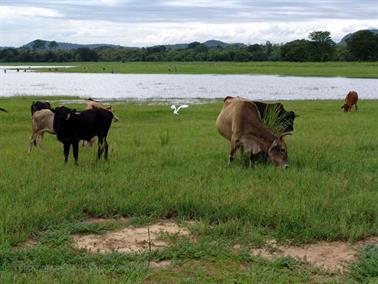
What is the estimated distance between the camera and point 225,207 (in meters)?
7.29

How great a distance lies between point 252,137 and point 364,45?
287 ft

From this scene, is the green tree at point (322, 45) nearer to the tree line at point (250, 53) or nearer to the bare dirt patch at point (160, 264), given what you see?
the tree line at point (250, 53)

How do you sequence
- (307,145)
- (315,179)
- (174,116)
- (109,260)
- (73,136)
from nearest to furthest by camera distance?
(109,260)
(315,179)
(73,136)
(307,145)
(174,116)

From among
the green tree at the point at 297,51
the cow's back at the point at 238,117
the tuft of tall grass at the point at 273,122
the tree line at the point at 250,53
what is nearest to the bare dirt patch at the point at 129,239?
the cow's back at the point at 238,117

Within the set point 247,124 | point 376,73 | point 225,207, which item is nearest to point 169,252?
point 225,207

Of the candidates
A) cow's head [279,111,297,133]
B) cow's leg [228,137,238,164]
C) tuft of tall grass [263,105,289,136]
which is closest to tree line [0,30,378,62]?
cow's head [279,111,297,133]

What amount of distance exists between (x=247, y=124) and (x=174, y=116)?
1268 centimetres

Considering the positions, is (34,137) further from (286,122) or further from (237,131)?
(286,122)

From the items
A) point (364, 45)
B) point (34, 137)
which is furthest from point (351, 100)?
point (364, 45)

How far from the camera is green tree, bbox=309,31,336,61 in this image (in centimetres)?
9859

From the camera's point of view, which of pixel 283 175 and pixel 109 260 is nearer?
pixel 109 260

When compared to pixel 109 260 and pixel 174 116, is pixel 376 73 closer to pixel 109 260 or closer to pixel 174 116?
pixel 174 116

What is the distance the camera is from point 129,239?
6.48m

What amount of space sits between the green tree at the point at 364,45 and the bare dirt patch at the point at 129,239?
91044 millimetres
